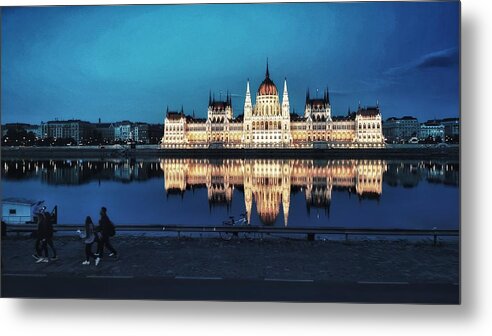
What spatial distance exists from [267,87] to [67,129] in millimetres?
2813

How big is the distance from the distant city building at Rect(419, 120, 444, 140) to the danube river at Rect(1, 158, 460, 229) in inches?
14.9

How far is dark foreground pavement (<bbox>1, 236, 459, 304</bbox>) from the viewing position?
4.03 metres

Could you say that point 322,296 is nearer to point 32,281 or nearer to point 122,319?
point 122,319

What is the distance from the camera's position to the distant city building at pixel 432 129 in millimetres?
4875

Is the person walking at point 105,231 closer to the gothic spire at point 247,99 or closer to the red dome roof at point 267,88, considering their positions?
the gothic spire at point 247,99

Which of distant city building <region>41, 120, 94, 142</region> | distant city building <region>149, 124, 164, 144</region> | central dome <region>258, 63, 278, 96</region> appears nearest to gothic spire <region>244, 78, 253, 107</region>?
central dome <region>258, 63, 278, 96</region>

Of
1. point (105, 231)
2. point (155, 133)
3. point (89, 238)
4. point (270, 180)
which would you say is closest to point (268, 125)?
point (270, 180)

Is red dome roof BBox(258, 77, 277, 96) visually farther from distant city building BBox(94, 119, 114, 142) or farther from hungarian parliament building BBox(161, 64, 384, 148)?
distant city building BBox(94, 119, 114, 142)

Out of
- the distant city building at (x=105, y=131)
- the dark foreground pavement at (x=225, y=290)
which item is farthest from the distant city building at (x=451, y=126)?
the distant city building at (x=105, y=131)

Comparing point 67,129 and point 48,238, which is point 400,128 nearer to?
point 67,129

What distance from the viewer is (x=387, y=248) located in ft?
15.4

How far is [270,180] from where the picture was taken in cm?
689

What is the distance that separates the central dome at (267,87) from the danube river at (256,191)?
3.72ft

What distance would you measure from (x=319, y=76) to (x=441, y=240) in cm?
238
